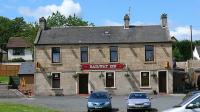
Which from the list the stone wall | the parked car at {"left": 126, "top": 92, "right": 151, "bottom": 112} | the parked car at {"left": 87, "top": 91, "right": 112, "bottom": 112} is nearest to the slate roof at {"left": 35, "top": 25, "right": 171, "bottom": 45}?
the stone wall

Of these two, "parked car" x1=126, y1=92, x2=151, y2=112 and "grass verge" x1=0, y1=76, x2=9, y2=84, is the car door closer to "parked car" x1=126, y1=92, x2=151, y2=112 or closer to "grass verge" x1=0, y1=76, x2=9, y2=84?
"parked car" x1=126, y1=92, x2=151, y2=112

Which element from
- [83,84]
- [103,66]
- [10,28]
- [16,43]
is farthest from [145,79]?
[10,28]

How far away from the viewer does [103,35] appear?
6266cm

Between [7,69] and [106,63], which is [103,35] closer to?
[106,63]

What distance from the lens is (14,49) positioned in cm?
11394

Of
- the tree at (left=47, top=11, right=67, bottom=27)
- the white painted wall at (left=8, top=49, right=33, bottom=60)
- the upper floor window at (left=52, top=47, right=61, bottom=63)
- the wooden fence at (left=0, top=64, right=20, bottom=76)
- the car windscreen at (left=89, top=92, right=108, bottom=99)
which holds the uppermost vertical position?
the tree at (left=47, top=11, right=67, bottom=27)

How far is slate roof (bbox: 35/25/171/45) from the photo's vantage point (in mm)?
61031

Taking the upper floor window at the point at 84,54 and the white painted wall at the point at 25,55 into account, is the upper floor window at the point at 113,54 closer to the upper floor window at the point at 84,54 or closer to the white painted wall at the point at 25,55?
the upper floor window at the point at 84,54

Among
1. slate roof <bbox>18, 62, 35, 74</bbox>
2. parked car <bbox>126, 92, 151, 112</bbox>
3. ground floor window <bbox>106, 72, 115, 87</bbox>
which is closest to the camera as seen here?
parked car <bbox>126, 92, 151, 112</bbox>

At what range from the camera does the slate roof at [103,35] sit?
61031mm

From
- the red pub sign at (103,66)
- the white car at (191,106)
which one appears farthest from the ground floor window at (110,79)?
the white car at (191,106)

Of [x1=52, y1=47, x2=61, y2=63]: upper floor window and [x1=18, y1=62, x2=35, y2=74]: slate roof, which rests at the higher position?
[x1=52, y1=47, x2=61, y2=63]: upper floor window

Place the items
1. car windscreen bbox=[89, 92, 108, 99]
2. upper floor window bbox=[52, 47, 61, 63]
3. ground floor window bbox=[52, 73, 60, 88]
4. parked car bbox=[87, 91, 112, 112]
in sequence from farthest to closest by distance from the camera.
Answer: upper floor window bbox=[52, 47, 61, 63] → ground floor window bbox=[52, 73, 60, 88] → car windscreen bbox=[89, 92, 108, 99] → parked car bbox=[87, 91, 112, 112]

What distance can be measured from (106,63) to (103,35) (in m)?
3.91
